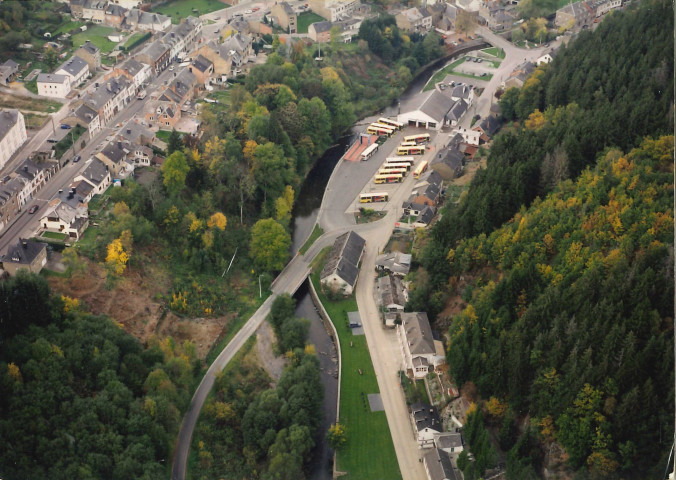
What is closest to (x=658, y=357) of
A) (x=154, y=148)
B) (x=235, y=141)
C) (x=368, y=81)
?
(x=235, y=141)

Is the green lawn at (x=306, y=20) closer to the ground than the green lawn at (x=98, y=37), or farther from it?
closer to the ground

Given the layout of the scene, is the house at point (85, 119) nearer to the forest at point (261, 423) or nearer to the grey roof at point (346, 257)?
the grey roof at point (346, 257)

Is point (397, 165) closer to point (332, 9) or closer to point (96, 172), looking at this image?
point (96, 172)

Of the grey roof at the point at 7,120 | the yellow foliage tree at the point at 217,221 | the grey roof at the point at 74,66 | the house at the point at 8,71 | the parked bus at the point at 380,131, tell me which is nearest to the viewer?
the yellow foliage tree at the point at 217,221

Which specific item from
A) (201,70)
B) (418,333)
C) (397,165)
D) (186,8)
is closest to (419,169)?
(397,165)

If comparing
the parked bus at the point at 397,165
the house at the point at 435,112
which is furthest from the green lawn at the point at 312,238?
the house at the point at 435,112

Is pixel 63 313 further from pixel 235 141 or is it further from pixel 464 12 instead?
pixel 464 12

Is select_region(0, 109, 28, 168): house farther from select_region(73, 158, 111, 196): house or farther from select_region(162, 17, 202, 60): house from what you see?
select_region(162, 17, 202, 60): house

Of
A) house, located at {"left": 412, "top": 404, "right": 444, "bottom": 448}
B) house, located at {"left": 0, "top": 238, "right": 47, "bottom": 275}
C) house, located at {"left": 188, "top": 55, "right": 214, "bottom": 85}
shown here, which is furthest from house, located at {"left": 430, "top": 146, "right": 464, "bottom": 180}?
house, located at {"left": 0, "top": 238, "right": 47, "bottom": 275}
